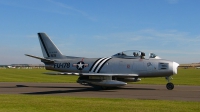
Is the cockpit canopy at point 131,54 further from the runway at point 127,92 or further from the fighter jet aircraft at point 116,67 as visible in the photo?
the runway at point 127,92

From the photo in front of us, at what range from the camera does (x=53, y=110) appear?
29.3 ft

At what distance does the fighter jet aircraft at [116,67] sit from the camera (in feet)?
62.0

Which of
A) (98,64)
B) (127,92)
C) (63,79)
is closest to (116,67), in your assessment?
(98,64)

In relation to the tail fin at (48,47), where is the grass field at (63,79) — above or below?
below

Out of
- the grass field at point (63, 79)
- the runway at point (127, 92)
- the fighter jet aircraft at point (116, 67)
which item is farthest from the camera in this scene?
the grass field at point (63, 79)

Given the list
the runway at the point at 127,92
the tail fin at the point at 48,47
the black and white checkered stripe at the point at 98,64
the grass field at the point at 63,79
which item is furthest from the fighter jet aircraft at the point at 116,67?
the grass field at the point at 63,79

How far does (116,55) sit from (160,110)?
1224 cm

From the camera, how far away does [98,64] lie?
20875 millimetres

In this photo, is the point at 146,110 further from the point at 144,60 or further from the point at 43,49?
the point at 43,49

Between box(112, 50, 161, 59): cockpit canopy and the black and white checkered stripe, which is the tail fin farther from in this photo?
box(112, 50, 161, 59): cockpit canopy

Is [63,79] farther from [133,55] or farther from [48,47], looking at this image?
[133,55]

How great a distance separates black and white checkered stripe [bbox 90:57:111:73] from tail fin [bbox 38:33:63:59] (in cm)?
404


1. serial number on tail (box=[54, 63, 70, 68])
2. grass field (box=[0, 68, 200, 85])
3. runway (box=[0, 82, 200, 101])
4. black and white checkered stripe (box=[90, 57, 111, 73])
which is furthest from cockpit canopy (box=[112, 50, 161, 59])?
grass field (box=[0, 68, 200, 85])

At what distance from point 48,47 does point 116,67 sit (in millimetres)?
7003
